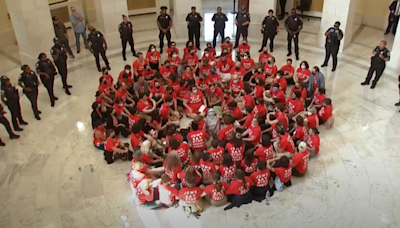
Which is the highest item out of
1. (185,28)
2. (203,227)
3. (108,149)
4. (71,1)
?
(71,1)

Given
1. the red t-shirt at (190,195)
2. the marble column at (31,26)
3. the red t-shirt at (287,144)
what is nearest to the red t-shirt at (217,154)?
the red t-shirt at (190,195)

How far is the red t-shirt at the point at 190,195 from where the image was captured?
6781mm

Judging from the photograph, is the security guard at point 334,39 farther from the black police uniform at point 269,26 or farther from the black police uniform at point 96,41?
the black police uniform at point 96,41

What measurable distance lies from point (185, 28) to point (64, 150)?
748 cm

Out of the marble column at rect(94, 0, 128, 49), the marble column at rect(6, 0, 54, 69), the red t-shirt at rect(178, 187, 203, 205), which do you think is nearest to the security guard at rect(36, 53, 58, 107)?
the marble column at rect(6, 0, 54, 69)

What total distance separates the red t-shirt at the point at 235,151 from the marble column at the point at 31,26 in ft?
27.0

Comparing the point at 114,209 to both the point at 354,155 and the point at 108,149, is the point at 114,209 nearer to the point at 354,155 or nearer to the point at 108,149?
the point at 108,149

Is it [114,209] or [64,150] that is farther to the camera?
[64,150]

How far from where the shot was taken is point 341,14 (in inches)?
509

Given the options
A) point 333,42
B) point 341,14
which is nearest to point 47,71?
point 333,42

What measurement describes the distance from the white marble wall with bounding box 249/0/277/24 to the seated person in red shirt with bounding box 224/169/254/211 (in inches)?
354

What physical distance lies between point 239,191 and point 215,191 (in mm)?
428

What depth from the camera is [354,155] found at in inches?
340

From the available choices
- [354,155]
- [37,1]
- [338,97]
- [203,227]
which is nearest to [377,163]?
[354,155]
